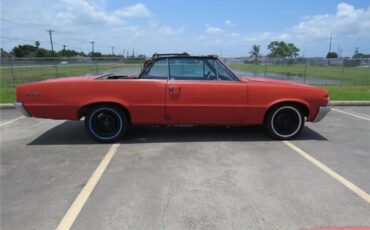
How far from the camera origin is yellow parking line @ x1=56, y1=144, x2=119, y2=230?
133 inches

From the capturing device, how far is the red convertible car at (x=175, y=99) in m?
6.04

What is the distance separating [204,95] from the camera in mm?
6094

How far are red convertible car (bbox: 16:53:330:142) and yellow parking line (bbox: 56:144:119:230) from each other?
3.30 ft

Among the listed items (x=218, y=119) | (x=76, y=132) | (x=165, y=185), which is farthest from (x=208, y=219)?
(x=76, y=132)

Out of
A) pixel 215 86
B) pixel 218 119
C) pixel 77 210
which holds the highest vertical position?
pixel 215 86

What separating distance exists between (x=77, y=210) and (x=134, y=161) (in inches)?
64.5

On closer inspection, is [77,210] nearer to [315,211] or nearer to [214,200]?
[214,200]

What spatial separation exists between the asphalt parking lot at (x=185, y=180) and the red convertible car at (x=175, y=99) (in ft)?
1.28

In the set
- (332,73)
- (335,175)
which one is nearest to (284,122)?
(335,175)

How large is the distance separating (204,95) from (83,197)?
2890 millimetres

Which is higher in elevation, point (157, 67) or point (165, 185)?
point (157, 67)

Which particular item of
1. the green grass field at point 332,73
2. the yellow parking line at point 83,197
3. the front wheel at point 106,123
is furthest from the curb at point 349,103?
the green grass field at point 332,73

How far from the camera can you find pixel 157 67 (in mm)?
6289

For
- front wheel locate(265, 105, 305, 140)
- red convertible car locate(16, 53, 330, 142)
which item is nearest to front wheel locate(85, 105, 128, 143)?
red convertible car locate(16, 53, 330, 142)
